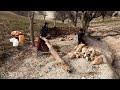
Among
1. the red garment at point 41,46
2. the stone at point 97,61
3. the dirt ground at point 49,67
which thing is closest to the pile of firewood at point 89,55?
the stone at point 97,61

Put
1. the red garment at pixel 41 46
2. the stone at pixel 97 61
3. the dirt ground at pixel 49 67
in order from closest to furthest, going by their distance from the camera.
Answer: the dirt ground at pixel 49 67 → the stone at pixel 97 61 → the red garment at pixel 41 46

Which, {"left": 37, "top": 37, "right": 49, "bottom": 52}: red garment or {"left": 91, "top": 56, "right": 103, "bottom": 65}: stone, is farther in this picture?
{"left": 37, "top": 37, "right": 49, "bottom": 52}: red garment

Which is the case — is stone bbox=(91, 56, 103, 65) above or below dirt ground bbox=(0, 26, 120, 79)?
above

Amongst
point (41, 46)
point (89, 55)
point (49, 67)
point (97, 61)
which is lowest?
point (49, 67)

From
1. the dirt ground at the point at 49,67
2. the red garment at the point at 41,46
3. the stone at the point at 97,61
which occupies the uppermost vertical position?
the red garment at the point at 41,46

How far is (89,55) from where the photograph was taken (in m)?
15.3

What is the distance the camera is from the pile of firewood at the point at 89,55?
47.7 feet

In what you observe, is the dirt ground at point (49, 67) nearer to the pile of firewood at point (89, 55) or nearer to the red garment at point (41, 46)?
the pile of firewood at point (89, 55)

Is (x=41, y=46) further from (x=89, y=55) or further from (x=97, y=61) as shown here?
(x=97, y=61)

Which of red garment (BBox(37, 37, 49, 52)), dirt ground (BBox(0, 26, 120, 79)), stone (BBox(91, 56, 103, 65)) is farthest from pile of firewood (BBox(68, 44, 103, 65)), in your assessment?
red garment (BBox(37, 37, 49, 52))

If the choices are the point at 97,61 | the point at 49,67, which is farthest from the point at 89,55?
the point at 49,67

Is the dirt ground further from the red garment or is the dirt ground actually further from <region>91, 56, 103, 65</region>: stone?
the red garment

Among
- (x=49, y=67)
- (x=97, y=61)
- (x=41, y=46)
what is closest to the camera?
(x=49, y=67)

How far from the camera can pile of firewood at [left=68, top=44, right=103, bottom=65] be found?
47.7ft
